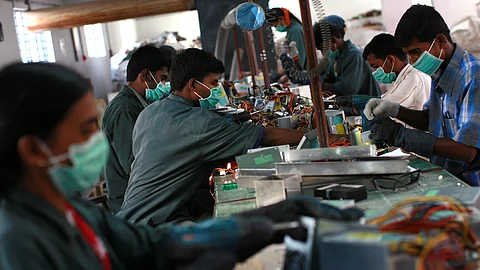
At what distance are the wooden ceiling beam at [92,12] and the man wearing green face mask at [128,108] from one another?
14.4ft

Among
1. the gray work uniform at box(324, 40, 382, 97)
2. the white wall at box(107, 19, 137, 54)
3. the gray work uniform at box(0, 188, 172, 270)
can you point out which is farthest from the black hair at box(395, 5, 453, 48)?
the white wall at box(107, 19, 137, 54)

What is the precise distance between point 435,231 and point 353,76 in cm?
401

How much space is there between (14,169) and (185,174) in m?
1.75

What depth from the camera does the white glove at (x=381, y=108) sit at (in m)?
3.21

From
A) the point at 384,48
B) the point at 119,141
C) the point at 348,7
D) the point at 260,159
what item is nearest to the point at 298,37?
the point at 384,48

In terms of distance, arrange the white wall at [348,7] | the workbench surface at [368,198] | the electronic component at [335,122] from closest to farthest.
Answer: the workbench surface at [368,198], the electronic component at [335,122], the white wall at [348,7]

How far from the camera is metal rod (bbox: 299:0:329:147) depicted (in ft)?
8.78

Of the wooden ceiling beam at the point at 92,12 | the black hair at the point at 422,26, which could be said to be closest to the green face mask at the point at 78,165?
the black hair at the point at 422,26

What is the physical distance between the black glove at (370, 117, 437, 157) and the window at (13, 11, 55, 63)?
618 cm

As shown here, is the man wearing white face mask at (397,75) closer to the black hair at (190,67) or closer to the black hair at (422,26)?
the black hair at (422,26)

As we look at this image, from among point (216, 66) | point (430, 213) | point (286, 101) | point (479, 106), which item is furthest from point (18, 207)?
point (286, 101)

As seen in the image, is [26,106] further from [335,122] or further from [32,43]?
[32,43]

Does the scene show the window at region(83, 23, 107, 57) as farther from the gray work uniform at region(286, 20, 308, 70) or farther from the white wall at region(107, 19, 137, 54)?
the gray work uniform at region(286, 20, 308, 70)

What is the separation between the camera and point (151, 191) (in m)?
3.10
